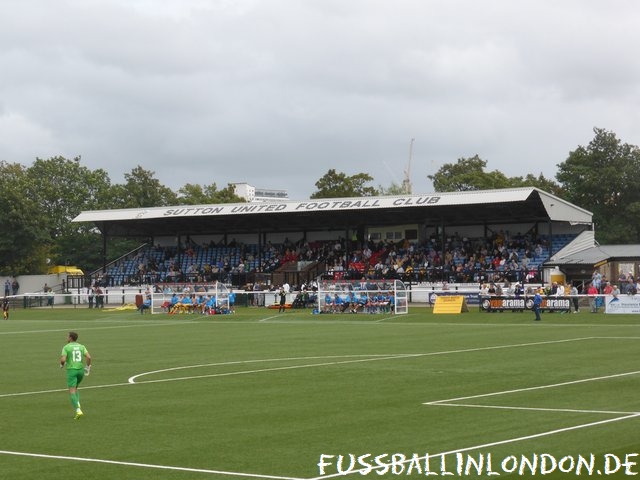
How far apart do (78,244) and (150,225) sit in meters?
23.4

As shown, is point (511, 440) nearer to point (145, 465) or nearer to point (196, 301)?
point (145, 465)

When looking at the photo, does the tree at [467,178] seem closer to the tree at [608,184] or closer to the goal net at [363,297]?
the tree at [608,184]

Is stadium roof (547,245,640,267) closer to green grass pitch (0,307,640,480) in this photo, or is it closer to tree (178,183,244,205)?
green grass pitch (0,307,640,480)

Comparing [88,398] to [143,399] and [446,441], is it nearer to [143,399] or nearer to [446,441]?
[143,399]

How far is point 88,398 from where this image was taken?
77.2 ft

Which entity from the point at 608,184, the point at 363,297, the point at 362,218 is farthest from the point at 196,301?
the point at 608,184

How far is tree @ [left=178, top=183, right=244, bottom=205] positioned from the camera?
411 feet

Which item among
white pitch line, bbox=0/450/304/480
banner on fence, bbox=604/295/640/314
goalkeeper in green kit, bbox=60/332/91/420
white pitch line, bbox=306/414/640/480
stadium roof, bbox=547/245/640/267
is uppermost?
stadium roof, bbox=547/245/640/267

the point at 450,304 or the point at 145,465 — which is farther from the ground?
the point at 450,304

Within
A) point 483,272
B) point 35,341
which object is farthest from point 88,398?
point 483,272

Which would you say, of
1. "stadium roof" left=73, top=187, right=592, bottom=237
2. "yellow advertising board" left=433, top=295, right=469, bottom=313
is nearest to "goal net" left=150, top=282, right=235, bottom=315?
"stadium roof" left=73, top=187, right=592, bottom=237

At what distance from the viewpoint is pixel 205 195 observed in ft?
434

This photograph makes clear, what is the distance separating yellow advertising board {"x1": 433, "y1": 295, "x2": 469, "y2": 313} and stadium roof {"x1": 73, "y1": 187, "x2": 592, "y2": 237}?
11.0 meters

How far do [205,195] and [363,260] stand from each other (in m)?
54.6
